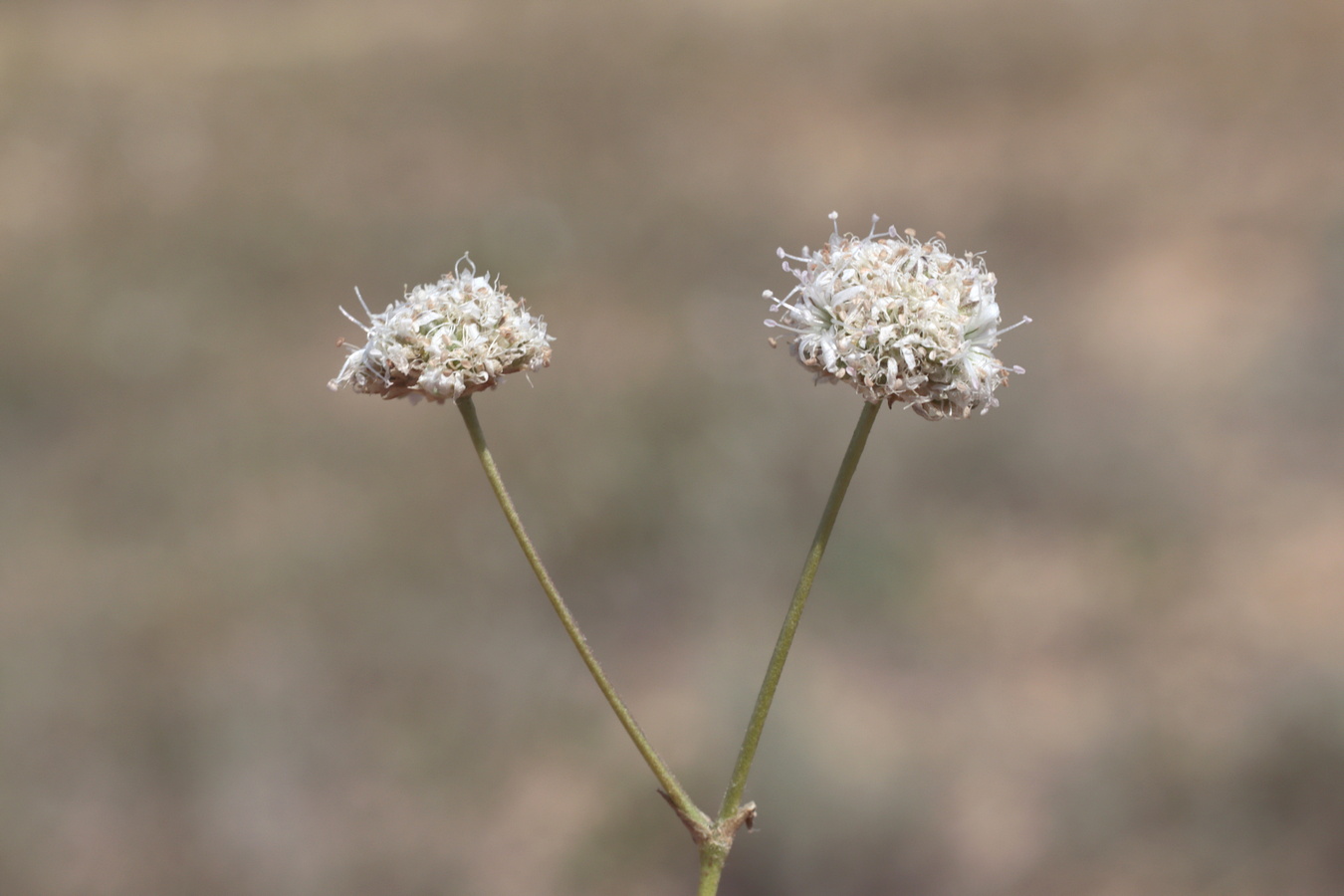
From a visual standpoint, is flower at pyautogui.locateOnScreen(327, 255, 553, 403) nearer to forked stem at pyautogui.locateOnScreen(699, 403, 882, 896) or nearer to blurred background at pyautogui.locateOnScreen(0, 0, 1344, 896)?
forked stem at pyautogui.locateOnScreen(699, 403, 882, 896)

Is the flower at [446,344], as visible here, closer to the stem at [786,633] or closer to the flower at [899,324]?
the flower at [899,324]

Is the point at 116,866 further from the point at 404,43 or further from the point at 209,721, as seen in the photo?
the point at 404,43

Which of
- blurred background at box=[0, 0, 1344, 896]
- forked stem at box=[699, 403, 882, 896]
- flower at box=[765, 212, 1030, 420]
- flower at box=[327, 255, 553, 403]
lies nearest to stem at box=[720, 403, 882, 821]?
forked stem at box=[699, 403, 882, 896]

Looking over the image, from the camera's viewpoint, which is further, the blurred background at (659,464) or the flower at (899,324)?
the blurred background at (659,464)

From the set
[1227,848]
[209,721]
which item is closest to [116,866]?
[209,721]

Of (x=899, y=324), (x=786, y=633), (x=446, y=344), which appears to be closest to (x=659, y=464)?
(x=446, y=344)

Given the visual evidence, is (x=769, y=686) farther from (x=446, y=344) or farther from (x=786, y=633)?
(x=446, y=344)

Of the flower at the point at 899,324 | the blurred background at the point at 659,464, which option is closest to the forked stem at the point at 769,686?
the flower at the point at 899,324
